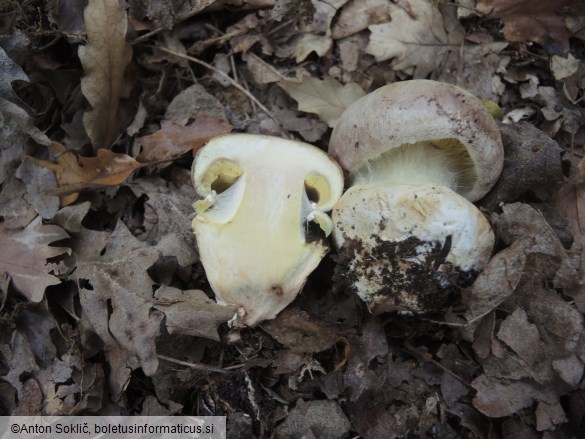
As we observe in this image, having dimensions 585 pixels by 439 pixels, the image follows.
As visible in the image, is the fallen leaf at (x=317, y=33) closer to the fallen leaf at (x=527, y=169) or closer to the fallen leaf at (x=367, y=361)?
the fallen leaf at (x=527, y=169)

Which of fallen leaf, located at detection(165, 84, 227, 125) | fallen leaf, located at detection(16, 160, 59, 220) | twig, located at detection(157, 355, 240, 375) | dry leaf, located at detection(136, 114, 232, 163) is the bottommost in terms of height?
twig, located at detection(157, 355, 240, 375)

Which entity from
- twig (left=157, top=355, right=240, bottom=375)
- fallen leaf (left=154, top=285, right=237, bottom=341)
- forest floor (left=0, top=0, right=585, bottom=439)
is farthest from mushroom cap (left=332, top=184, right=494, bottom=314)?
twig (left=157, top=355, right=240, bottom=375)

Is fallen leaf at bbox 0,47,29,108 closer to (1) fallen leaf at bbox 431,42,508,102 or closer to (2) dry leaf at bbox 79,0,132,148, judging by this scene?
(2) dry leaf at bbox 79,0,132,148

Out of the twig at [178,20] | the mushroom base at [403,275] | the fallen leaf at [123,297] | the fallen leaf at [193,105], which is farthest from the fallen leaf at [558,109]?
the fallen leaf at [123,297]

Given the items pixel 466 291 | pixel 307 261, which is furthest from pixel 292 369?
pixel 466 291

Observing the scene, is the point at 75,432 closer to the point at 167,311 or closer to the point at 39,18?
the point at 167,311

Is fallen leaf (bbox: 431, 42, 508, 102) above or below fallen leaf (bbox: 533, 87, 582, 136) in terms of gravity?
above

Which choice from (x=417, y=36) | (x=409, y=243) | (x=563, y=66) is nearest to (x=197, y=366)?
(x=409, y=243)
